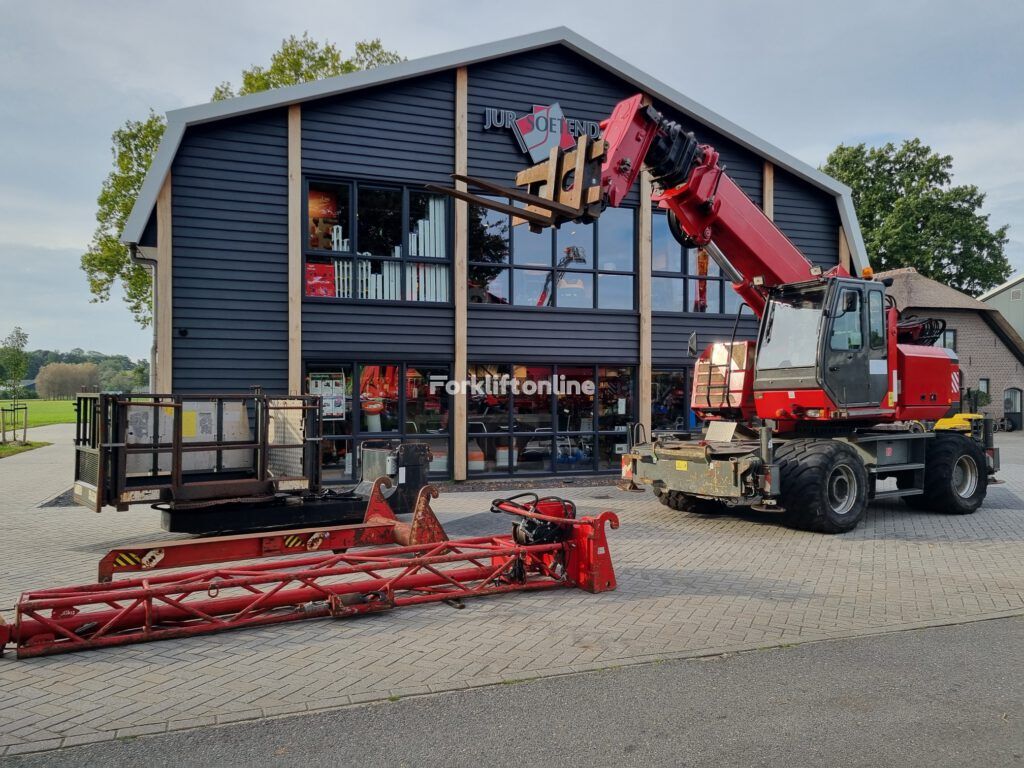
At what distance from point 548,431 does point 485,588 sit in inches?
307

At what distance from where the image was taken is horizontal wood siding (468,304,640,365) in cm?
1336

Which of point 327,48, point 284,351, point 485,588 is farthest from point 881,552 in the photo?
point 327,48

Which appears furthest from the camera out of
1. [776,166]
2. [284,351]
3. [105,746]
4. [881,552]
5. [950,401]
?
[776,166]

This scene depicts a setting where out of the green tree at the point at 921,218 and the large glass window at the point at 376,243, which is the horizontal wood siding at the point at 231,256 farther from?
the green tree at the point at 921,218

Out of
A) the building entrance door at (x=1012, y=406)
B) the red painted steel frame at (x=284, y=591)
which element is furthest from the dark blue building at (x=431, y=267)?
the building entrance door at (x=1012, y=406)

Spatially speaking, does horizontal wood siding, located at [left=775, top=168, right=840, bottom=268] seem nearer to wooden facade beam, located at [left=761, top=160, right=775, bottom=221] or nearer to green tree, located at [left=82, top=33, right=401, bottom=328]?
wooden facade beam, located at [left=761, top=160, right=775, bottom=221]

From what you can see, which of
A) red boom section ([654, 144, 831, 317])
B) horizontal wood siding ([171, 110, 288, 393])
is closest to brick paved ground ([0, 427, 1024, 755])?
horizontal wood siding ([171, 110, 288, 393])

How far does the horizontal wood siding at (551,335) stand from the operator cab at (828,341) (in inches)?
176

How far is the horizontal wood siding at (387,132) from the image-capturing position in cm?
1252

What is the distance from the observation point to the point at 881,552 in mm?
8188

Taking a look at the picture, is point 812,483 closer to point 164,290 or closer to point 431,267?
point 431,267

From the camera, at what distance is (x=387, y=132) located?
12.9 meters

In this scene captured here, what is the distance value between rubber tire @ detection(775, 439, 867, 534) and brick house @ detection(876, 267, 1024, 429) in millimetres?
27086

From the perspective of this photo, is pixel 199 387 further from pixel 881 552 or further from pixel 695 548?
pixel 881 552
